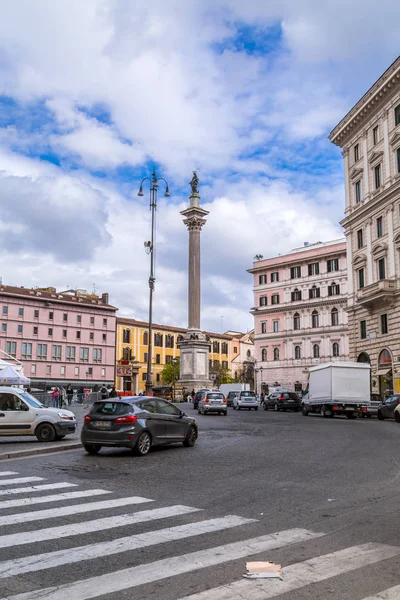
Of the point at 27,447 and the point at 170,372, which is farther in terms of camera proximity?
the point at 170,372

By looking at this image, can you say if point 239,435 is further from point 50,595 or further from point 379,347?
point 379,347

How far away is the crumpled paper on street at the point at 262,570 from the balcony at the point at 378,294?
1491 inches

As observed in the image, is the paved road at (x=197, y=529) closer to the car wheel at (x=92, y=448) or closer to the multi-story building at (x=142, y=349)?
the car wheel at (x=92, y=448)

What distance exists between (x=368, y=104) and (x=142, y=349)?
217 feet

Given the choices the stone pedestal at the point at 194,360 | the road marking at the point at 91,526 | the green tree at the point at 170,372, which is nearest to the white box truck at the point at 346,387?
the stone pedestal at the point at 194,360

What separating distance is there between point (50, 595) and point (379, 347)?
41500 millimetres

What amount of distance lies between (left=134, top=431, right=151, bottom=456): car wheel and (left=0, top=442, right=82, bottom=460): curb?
2629 millimetres

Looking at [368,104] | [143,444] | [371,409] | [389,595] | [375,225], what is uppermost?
[368,104]

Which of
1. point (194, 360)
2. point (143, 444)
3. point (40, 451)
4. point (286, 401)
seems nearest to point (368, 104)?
point (286, 401)

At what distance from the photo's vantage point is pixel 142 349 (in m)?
103

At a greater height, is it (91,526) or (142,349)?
(142,349)

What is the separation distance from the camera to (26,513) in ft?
25.4

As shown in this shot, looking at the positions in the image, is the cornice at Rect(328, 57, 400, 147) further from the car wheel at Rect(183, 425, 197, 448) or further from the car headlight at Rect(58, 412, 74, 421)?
the car headlight at Rect(58, 412, 74, 421)

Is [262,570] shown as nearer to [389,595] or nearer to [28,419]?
[389,595]
